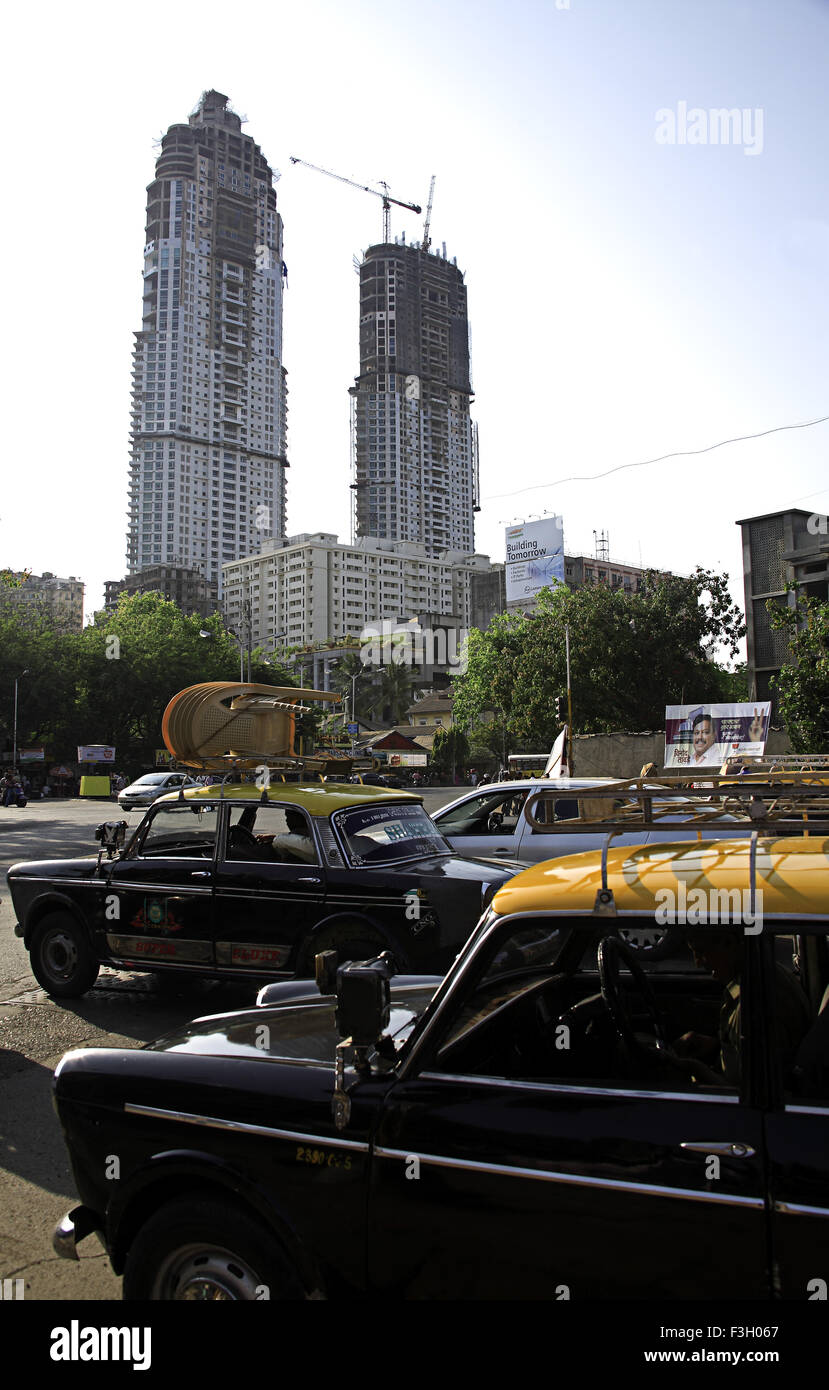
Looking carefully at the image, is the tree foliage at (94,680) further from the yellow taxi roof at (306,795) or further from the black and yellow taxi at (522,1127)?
the black and yellow taxi at (522,1127)

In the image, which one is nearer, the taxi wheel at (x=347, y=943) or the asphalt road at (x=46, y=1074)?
the asphalt road at (x=46, y=1074)

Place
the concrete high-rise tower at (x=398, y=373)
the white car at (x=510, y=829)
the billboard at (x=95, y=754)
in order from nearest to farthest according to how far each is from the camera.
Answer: the white car at (x=510, y=829), the billboard at (x=95, y=754), the concrete high-rise tower at (x=398, y=373)

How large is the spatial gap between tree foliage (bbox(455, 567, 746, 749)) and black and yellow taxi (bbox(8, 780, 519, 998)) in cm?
3169

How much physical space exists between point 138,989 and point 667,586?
3450 cm

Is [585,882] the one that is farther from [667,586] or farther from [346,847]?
[667,586]

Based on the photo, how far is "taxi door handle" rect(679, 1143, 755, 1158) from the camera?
2184 millimetres

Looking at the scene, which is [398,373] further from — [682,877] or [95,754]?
[682,877]

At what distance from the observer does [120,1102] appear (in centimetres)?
285

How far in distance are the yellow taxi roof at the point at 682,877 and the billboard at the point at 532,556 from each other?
97.9m

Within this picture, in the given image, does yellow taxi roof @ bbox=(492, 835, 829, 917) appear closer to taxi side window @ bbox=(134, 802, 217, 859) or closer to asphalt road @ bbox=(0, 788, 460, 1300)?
asphalt road @ bbox=(0, 788, 460, 1300)

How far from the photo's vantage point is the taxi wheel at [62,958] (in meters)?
7.29

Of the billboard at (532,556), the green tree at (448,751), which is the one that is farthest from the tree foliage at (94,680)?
the billboard at (532,556)

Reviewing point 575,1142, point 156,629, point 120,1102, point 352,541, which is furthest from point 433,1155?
point 352,541

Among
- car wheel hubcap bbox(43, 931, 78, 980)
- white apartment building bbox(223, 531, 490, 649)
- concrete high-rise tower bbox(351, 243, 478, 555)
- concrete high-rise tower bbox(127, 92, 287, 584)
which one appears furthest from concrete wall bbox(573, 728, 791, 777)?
concrete high-rise tower bbox(351, 243, 478, 555)
